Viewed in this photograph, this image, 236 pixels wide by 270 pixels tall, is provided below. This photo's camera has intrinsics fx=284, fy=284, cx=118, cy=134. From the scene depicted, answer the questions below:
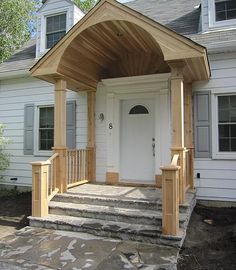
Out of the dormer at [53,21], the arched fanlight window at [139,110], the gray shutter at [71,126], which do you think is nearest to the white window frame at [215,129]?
the arched fanlight window at [139,110]

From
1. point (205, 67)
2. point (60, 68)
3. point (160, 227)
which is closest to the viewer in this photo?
point (160, 227)

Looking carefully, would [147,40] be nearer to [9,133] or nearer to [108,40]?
[108,40]

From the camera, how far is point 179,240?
3934 mm

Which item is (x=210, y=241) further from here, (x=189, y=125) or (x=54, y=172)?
(x=54, y=172)

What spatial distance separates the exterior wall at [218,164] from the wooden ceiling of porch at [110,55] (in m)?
1.03

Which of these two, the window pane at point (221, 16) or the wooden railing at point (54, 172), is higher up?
the window pane at point (221, 16)

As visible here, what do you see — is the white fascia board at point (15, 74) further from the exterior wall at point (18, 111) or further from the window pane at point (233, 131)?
the window pane at point (233, 131)

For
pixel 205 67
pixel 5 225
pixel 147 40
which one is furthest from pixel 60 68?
pixel 5 225

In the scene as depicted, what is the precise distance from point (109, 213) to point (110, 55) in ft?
11.4

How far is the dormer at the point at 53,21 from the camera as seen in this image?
798cm

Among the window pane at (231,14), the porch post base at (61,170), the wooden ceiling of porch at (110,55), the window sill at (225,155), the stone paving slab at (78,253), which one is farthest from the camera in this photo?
the window pane at (231,14)

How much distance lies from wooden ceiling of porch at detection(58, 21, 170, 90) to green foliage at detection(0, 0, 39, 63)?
934 cm

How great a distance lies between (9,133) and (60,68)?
12.0ft

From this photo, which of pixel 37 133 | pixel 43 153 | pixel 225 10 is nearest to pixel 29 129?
pixel 37 133
